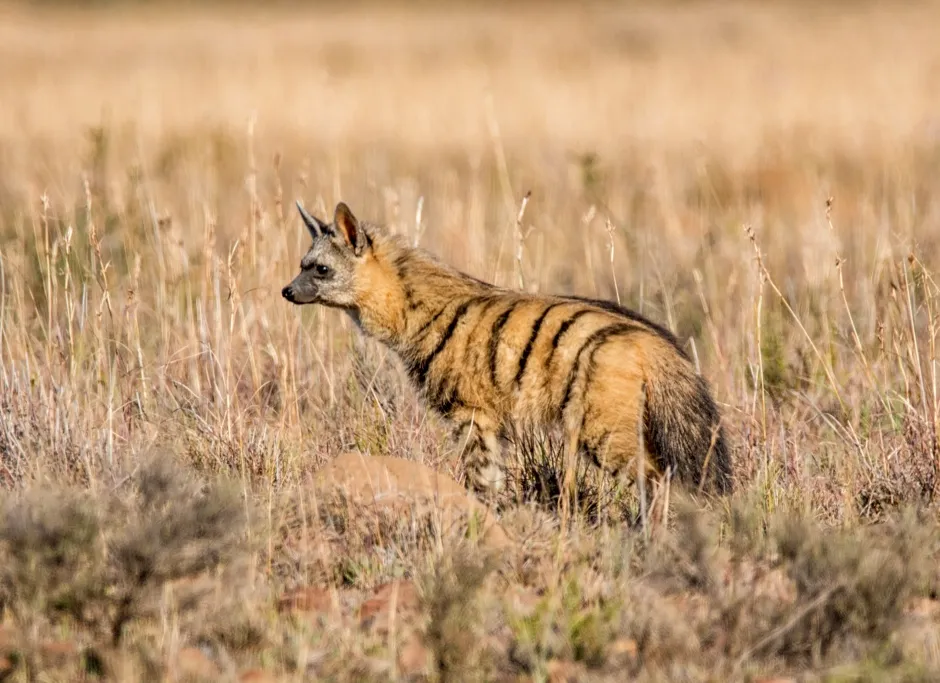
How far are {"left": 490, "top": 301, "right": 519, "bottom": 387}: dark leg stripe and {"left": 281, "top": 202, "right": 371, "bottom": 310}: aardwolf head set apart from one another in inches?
38.0

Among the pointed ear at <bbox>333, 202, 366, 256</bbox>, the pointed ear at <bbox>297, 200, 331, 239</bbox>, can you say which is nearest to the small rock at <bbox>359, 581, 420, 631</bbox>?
the pointed ear at <bbox>333, 202, 366, 256</bbox>

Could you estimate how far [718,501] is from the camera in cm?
522

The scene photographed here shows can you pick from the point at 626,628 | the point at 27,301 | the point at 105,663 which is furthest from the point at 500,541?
the point at 27,301

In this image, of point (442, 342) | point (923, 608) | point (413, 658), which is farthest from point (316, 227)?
point (923, 608)

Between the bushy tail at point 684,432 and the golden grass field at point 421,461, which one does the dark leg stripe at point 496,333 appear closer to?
the golden grass field at point 421,461

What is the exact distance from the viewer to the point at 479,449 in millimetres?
5980

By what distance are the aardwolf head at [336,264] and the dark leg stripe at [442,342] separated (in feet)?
1.97

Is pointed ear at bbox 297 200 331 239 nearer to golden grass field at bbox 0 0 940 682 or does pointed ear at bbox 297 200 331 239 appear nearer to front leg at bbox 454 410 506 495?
golden grass field at bbox 0 0 940 682

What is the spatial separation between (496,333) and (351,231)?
43.3 inches

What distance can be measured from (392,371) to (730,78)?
1689cm

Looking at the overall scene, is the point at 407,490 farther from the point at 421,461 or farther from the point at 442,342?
the point at 442,342

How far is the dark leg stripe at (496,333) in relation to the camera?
5.93 metres

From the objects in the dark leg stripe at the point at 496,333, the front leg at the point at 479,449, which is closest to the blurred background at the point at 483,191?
the front leg at the point at 479,449

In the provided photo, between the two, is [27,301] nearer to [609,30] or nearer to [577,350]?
[577,350]
